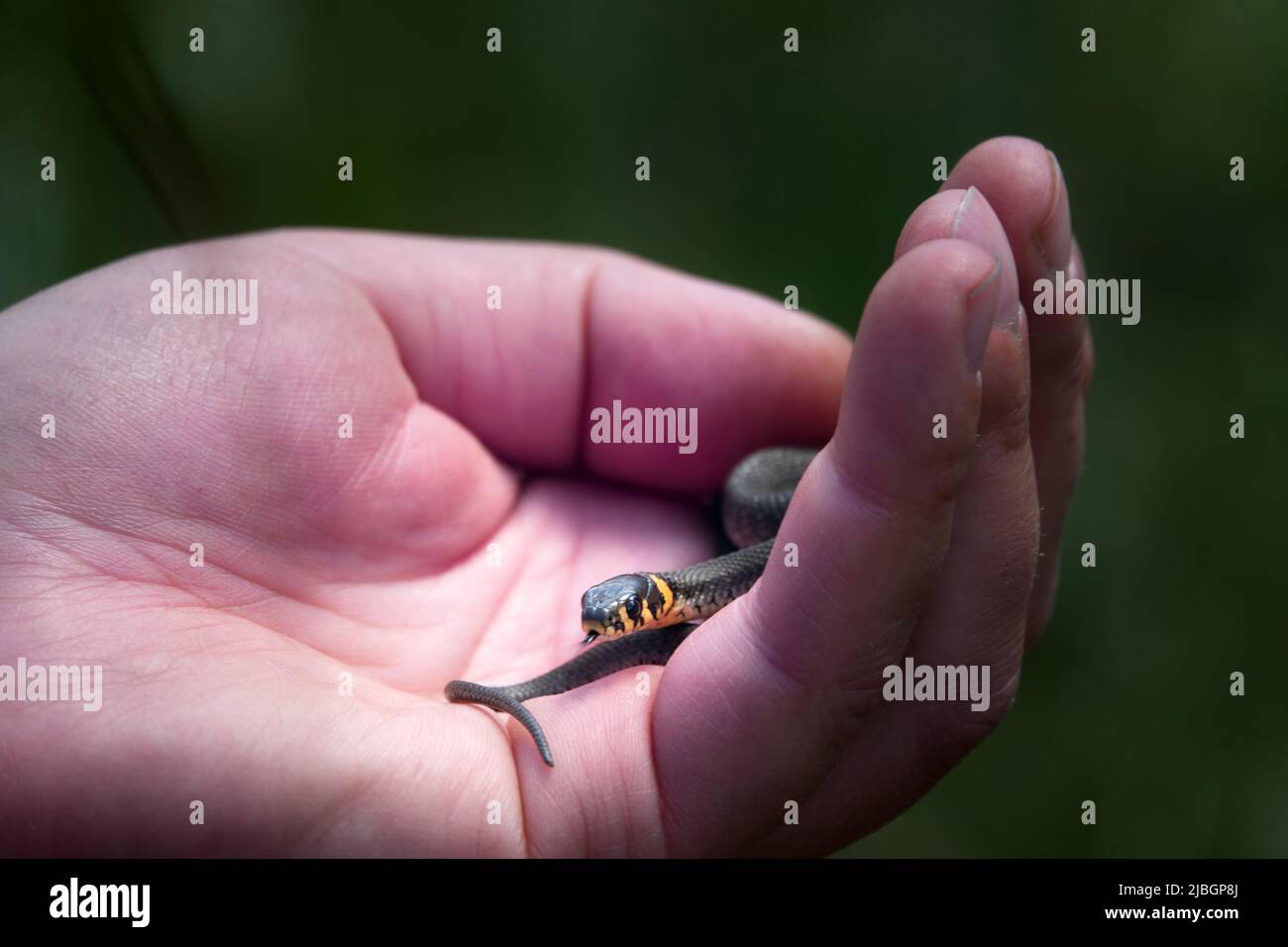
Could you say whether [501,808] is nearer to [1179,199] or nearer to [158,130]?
[158,130]

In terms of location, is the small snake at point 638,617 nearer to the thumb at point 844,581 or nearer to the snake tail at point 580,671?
the snake tail at point 580,671

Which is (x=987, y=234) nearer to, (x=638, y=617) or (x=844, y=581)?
(x=844, y=581)

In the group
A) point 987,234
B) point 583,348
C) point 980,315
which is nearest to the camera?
point 980,315

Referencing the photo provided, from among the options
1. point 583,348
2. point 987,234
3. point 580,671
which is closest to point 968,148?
point 583,348

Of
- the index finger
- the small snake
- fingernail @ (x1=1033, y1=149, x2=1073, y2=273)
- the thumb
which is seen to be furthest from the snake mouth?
fingernail @ (x1=1033, y1=149, x2=1073, y2=273)

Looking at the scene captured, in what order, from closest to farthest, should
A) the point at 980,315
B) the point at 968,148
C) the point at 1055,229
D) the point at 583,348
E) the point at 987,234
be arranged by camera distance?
the point at 980,315 → the point at 987,234 → the point at 1055,229 → the point at 583,348 → the point at 968,148
